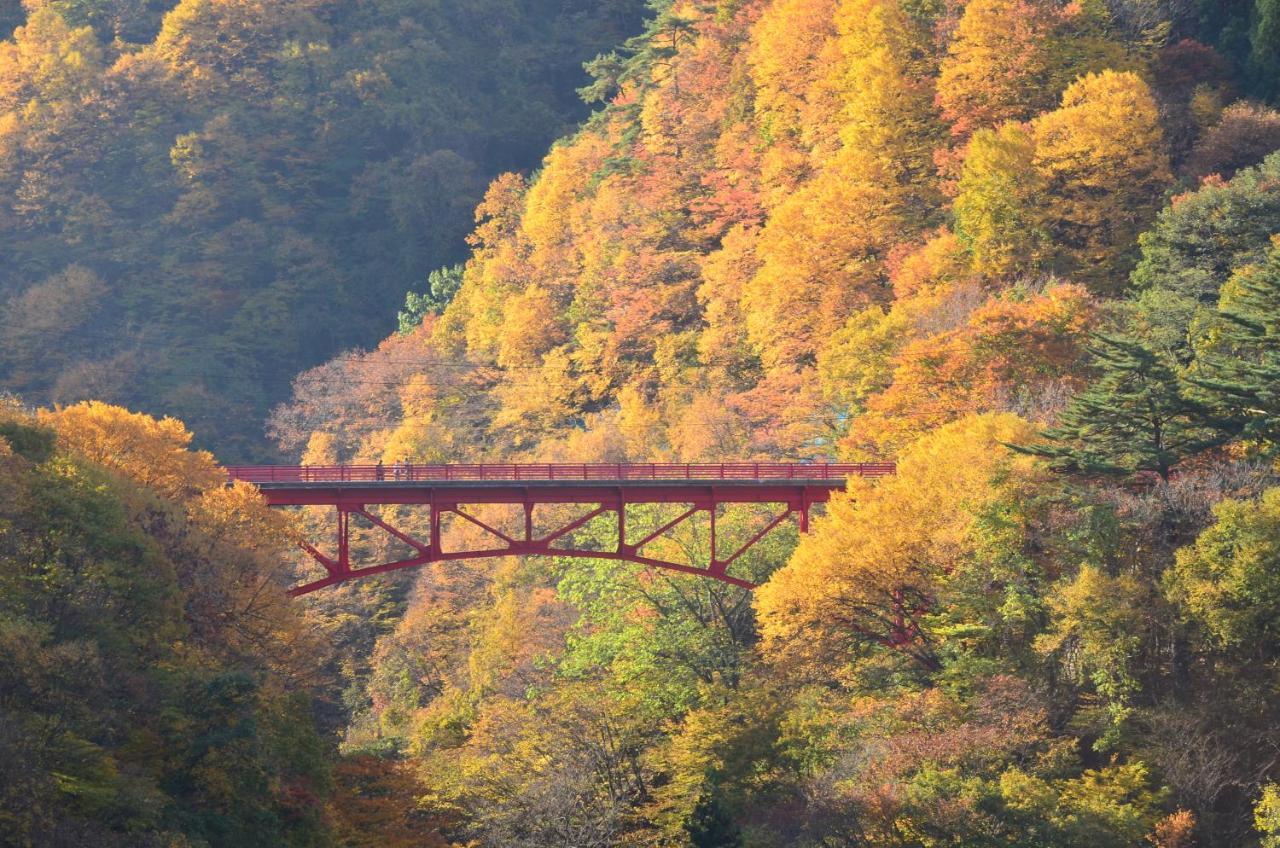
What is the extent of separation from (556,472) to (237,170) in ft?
255

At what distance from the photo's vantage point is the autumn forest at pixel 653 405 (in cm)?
5425

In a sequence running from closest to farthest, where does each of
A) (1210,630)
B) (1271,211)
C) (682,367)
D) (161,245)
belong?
(1210,630) → (1271,211) → (682,367) → (161,245)

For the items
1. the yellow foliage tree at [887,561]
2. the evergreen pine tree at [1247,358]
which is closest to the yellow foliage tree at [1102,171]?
the evergreen pine tree at [1247,358]

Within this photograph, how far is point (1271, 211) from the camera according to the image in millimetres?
77188

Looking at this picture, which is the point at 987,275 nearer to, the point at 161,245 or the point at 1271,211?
the point at 1271,211

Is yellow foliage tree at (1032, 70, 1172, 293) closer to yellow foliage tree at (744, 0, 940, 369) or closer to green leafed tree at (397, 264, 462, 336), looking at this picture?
yellow foliage tree at (744, 0, 940, 369)

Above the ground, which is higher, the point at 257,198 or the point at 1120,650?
the point at 257,198

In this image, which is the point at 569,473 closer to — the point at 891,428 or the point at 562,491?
the point at 562,491

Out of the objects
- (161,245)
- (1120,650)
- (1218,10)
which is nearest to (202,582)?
(1120,650)

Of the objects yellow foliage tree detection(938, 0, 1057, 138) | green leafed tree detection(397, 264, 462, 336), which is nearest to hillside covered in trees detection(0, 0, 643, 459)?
green leafed tree detection(397, 264, 462, 336)

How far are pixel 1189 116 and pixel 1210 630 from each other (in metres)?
39.3

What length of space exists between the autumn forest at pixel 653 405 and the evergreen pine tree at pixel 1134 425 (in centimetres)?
18

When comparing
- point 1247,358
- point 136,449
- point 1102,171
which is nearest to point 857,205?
point 1102,171

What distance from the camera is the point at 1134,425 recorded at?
61.9 m
